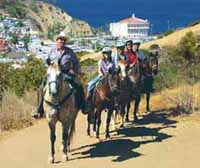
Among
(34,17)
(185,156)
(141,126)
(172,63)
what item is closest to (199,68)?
(172,63)

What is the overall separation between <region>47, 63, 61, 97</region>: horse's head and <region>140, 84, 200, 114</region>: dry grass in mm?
5386

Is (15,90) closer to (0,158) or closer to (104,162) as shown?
(0,158)

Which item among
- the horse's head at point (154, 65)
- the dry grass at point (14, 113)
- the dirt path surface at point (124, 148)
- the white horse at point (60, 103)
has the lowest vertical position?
the dirt path surface at point (124, 148)

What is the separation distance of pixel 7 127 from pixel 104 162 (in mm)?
4445

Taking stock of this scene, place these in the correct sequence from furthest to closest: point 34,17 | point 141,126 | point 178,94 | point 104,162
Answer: point 34,17 → point 178,94 → point 141,126 → point 104,162

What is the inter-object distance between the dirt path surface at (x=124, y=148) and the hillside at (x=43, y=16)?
158033 millimetres

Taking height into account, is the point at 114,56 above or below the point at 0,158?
above

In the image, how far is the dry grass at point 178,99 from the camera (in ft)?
50.1

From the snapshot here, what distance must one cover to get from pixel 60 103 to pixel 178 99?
5.41 m

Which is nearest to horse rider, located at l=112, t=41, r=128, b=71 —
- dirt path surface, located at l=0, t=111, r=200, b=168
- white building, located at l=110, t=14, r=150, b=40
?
dirt path surface, located at l=0, t=111, r=200, b=168

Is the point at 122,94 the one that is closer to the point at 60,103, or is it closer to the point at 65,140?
the point at 65,140

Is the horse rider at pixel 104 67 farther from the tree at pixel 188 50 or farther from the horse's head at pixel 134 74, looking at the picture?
the tree at pixel 188 50

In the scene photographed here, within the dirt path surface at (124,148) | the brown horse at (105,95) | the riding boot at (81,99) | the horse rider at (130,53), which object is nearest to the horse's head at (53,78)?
the riding boot at (81,99)

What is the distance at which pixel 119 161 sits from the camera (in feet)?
36.6
